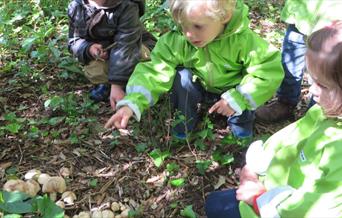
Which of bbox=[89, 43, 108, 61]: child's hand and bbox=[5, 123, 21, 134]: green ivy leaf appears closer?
bbox=[5, 123, 21, 134]: green ivy leaf

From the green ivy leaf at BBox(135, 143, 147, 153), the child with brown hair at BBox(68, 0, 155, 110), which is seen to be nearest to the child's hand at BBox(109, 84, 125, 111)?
the child with brown hair at BBox(68, 0, 155, 110)

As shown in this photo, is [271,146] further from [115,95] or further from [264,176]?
[115,95]

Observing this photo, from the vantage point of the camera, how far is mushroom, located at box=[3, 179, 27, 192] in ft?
8.07

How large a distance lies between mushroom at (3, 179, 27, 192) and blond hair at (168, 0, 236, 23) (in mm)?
1242

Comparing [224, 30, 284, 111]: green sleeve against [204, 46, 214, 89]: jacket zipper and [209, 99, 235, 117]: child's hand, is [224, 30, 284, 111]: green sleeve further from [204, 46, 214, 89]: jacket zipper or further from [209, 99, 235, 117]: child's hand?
[204, 46, 214, 89]: jacket zipper

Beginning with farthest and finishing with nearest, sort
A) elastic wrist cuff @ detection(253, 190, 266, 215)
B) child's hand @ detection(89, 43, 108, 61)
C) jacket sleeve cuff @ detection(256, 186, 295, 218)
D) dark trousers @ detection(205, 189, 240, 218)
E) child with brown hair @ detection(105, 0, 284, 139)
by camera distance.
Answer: child's hand @ detection(89, 43, 108, 61)
child with brown hair @ detection(105, 0, 284, 139)
dark trousers @ detection(205, 189, 240, 218)
elastic wrist cuff @ detection(253, 190, 266, 215)
jacket sleeve cuff @ detection(256, 186, 295, 218)

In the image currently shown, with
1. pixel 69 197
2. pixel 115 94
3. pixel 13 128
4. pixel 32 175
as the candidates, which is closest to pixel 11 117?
pixel 13 128

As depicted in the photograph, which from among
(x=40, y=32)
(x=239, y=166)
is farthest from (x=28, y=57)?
(x=239, y=166)

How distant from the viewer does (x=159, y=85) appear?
2.71m

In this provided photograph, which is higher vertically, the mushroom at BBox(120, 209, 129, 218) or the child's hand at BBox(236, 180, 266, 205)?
the child's hand at BBox(236, 180, 266, 205)

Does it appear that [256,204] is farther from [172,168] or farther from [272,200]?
[172,168]

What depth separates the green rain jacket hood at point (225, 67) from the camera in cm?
260

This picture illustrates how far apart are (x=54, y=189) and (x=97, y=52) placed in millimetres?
1190

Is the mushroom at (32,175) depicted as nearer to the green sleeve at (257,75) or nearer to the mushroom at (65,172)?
the mushroom at (65,172)
